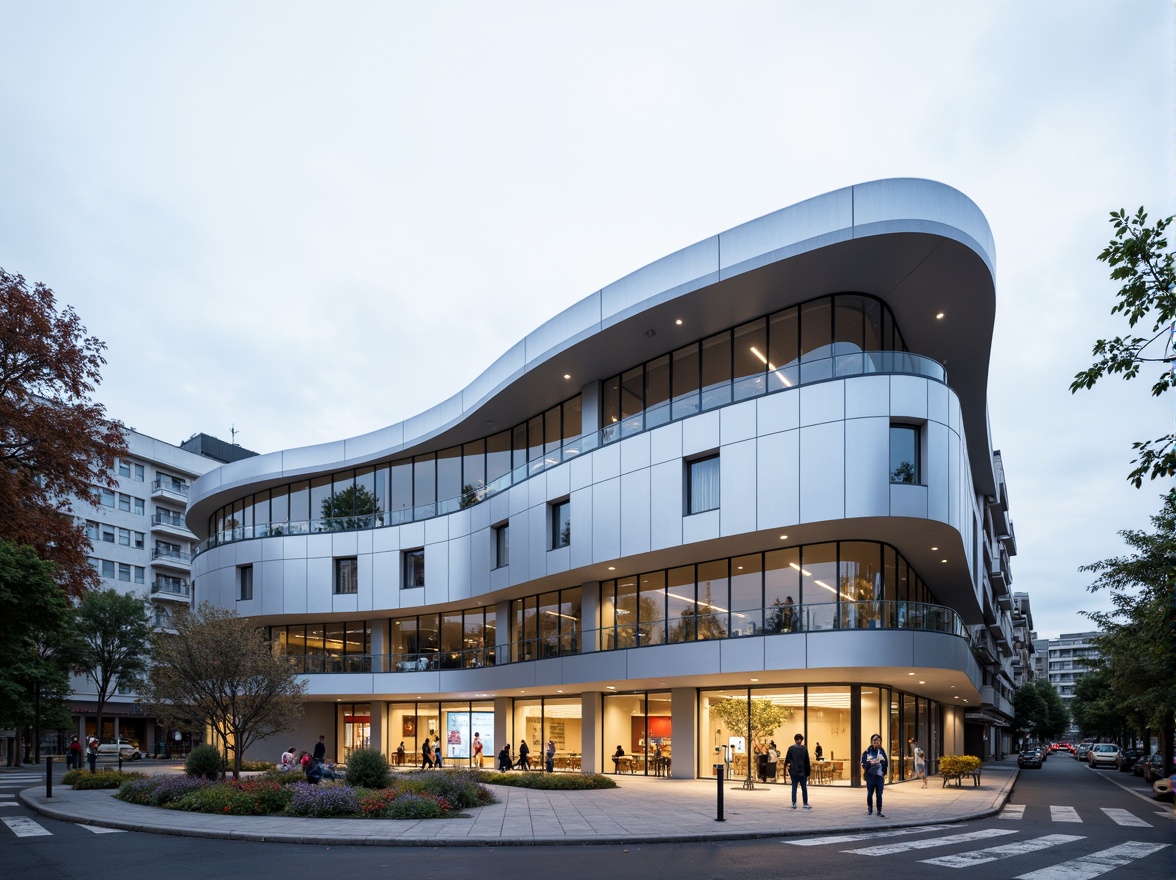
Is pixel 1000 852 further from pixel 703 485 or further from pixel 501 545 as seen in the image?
pixel 501 545

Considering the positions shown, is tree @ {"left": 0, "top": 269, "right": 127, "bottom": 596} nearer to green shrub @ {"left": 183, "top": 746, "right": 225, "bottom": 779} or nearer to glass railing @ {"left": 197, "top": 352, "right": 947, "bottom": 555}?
green shrub @ {"left": 183, "top": 746, "right": 225, "bottom": 779}

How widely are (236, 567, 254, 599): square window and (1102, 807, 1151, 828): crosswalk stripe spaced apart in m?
37.1

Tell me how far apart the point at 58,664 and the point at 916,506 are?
46.3 metres

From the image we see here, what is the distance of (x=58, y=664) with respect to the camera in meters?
50.0

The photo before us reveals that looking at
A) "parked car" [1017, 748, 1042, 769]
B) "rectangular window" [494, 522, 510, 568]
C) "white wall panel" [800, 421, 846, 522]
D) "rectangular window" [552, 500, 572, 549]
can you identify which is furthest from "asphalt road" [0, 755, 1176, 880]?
"parked car" [1017, 748, 1042, 769]

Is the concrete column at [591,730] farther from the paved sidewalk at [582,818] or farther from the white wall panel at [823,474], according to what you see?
the white wall panel at [823,474]

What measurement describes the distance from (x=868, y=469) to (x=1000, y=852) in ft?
37.1

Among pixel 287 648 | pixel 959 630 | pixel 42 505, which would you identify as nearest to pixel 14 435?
pixel 42 505

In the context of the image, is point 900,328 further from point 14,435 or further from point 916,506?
point 14,435

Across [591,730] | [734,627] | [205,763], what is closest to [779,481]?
[734,627]

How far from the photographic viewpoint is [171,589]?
77750mm

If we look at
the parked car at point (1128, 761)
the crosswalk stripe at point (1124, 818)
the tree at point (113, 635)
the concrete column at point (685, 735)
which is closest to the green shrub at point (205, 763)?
the concrete column at point (685, 735)

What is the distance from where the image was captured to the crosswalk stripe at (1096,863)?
1240 cm

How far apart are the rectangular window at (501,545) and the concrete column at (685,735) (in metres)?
9.10
